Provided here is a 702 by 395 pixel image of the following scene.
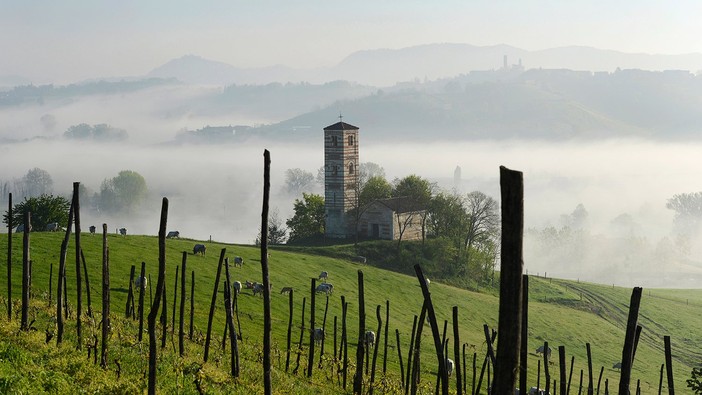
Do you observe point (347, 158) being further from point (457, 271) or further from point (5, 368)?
point (5, 368)

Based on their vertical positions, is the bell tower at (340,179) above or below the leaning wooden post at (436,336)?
above

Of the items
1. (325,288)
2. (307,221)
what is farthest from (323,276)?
(307,221)

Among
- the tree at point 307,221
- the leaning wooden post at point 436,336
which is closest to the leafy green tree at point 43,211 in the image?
the tree at point 307,221

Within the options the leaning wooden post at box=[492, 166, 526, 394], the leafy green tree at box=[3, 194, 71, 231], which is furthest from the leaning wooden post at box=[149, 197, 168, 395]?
the leafy green tree at box=[3, 194, 71, 231]

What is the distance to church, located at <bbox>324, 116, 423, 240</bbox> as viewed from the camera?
397 feet

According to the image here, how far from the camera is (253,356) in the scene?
38.9 m

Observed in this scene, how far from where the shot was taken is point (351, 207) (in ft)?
417

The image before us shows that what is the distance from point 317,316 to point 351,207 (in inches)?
2400

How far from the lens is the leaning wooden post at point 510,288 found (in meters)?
11.4

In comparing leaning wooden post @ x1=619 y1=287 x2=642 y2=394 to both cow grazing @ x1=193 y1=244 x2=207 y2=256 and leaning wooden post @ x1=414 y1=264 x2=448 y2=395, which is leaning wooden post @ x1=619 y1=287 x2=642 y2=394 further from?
cow grazing @ x1=193 y1=244 x2=207 y2=256

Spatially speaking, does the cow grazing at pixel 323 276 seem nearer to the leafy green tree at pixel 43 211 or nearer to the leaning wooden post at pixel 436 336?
the leafy green tree at pixel 43 211

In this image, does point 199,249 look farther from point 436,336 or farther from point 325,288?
point 436,336

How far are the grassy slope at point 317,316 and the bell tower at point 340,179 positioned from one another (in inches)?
1054

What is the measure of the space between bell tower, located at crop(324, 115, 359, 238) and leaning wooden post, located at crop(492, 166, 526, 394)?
11266 cm
